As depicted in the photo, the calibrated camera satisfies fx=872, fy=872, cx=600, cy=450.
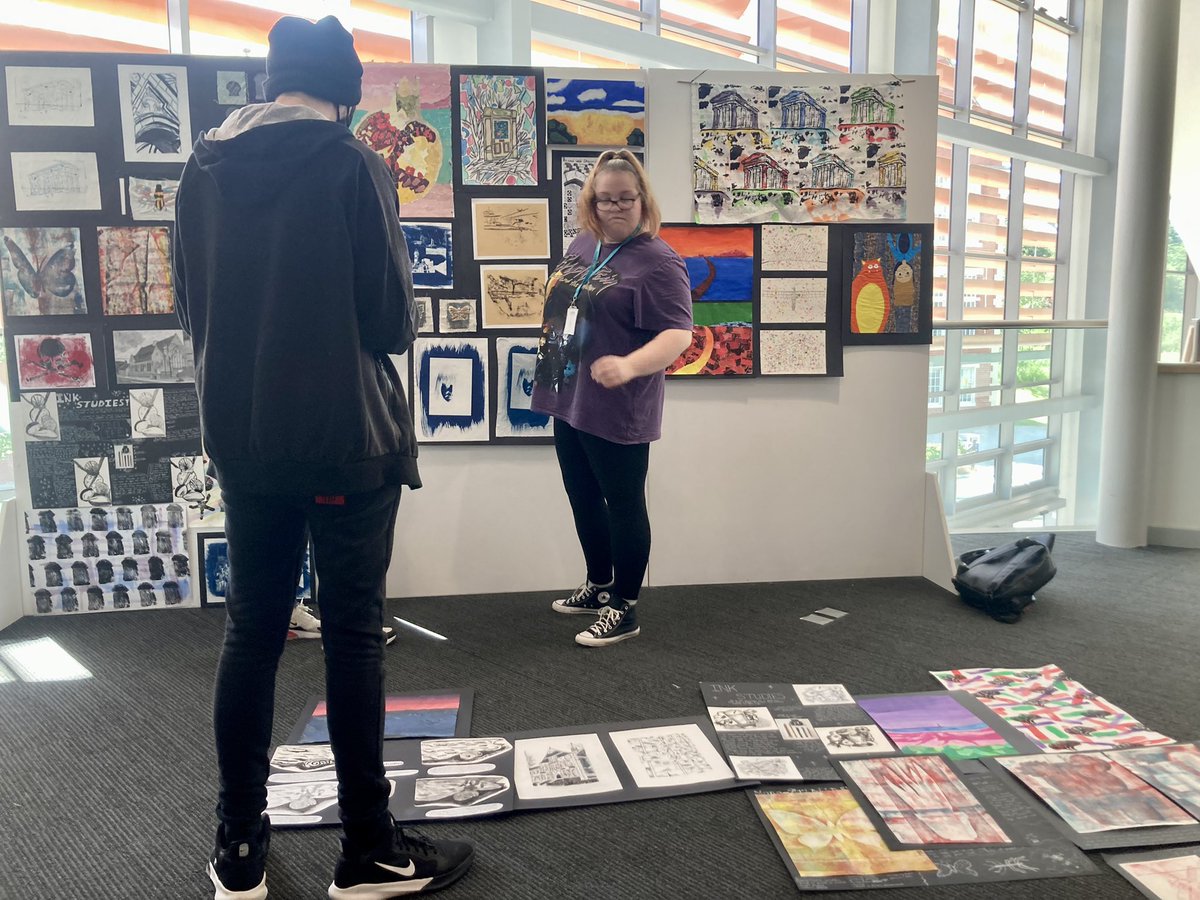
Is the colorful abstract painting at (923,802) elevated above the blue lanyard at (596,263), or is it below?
below

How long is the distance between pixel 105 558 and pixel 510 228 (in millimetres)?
1756

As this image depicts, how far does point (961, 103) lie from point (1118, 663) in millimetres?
6552

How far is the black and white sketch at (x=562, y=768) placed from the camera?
1.74 metres

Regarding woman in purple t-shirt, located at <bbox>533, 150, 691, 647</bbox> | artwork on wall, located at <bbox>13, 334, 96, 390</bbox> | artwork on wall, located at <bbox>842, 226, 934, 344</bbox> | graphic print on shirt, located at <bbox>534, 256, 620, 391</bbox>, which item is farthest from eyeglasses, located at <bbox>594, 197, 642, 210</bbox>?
artwork on wall, located at <bbox>13, 334, 96, 390</bbox>

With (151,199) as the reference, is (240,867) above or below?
below

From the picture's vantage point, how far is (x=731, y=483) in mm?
3203

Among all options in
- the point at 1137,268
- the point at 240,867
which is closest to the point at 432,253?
the point at 240,867

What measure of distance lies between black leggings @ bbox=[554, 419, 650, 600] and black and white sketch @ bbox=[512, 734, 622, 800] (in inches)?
27.3

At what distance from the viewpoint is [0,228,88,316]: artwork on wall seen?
9.25 feet

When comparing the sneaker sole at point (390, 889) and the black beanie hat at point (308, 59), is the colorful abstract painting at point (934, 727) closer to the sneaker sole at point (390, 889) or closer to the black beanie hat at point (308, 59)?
the sneaker sole at point (390, 889)

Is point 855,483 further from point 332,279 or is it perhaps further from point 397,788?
point 332,279

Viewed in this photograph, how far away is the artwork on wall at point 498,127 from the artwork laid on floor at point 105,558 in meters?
1.55

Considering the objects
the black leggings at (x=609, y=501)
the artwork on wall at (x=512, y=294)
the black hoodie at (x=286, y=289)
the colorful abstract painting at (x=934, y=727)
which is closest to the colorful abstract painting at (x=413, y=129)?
the artwork on wall at (x=512, y=294)

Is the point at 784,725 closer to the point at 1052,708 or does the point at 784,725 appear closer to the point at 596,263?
the point at 1052,708
